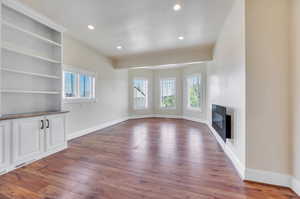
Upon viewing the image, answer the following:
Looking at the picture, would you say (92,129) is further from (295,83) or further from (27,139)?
(295,83)

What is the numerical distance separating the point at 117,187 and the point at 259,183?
186 cm

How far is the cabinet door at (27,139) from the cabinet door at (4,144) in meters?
0.09

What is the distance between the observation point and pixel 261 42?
1844mm

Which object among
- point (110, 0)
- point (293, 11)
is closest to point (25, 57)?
point (110, 0)

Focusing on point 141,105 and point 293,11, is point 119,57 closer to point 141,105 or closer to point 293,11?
point 141,105

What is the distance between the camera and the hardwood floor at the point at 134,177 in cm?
164

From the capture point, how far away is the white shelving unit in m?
2.43

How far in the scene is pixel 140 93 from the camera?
771 centimetres

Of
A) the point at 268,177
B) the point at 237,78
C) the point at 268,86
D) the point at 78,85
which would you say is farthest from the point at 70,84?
the point at 268,177

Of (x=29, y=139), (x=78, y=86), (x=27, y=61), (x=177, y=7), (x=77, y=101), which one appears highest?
(x=177, y=7)

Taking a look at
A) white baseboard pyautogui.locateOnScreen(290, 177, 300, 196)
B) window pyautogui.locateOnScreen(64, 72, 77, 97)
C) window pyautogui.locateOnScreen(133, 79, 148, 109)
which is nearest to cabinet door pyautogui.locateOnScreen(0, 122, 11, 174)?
window pyautogui.locateOnScreen(64, 72, 77, 97)

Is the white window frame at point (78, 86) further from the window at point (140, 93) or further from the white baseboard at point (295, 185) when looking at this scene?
the white baseboard at point (295, 185)

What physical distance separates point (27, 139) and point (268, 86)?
3853 mm

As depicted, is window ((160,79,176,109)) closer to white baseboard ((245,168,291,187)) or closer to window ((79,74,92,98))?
window ((79,74,92,98))
